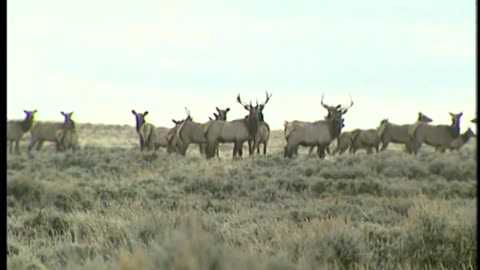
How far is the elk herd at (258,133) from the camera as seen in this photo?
25500 mm

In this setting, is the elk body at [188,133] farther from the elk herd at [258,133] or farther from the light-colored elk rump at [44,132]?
the light-colored elk rump at [44,132]

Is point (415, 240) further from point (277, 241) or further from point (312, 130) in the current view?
point (312, 130)

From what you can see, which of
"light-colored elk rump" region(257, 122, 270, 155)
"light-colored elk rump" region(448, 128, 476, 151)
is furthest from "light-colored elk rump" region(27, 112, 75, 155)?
"light-colored elk rump" region(448, 128, 476, 151)

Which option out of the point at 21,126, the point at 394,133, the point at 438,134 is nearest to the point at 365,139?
the point at 394,133

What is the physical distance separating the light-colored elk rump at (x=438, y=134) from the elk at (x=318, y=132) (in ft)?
12.2

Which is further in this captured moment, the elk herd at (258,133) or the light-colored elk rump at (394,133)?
the light-colored elk rump at (394,133)

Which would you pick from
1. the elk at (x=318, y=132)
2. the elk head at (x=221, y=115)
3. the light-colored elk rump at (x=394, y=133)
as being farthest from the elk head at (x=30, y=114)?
the light-colored elk rump at (x=394, y=133)

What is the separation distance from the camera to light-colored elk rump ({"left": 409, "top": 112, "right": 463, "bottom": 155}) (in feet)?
88.6

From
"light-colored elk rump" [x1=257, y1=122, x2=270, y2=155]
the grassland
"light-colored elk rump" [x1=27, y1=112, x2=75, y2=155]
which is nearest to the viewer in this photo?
the grassland

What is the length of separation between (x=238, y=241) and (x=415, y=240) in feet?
5.19

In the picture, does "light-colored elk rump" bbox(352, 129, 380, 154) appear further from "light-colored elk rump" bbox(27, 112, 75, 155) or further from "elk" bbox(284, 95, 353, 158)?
"light-colored elk rump" bbox(27, 112, 75, 155)

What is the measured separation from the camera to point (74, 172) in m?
18.7

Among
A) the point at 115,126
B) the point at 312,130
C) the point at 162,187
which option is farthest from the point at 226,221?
the point at 115,126

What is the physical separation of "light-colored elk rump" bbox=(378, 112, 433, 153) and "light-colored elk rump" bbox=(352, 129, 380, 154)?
3.21 ft
